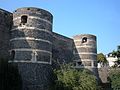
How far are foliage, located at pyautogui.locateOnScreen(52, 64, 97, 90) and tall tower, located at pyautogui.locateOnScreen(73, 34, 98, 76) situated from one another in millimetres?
5598

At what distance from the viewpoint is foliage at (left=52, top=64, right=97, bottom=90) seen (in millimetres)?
19837

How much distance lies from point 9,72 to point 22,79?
4.09ft

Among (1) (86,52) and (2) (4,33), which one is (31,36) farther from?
(1) (86,52)

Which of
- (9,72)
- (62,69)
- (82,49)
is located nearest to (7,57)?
(9,72)

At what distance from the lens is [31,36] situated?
1895cm

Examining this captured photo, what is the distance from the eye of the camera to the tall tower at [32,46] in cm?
1838

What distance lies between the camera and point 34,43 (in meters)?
18.9

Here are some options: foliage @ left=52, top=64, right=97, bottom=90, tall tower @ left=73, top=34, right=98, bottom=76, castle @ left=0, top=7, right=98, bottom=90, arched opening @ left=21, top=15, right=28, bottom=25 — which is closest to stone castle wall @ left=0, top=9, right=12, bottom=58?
castle @ left=0, top=7, right=98, bottom=90

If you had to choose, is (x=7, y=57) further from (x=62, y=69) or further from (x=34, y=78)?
(x=62, y=69)

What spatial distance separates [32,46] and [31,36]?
0.79 meters

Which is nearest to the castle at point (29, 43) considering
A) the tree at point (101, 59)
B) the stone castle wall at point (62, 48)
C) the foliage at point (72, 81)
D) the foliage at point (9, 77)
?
the foliage at point (9, 77)

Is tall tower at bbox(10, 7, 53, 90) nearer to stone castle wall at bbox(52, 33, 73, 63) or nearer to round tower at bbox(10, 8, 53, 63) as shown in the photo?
round tower at bbox(10, 8, 53, 63)

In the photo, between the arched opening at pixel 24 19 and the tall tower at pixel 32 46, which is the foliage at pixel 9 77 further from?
the arched opening at pixel 24 19

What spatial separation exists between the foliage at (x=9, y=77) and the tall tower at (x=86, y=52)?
11293mm
